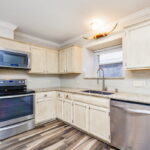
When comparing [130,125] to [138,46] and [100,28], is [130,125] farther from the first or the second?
[100,28]

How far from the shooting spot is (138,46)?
173cm

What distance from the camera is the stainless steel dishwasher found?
140cm

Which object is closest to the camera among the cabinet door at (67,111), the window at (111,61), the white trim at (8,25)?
the white trim at (8,25)

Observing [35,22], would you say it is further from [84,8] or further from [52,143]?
[52,143]

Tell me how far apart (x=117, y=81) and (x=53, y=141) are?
5.87 ft

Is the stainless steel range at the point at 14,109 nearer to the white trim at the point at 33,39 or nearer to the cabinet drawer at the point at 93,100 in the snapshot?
the cabinet drawer at the point at 93,100

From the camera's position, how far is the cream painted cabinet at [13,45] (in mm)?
2248

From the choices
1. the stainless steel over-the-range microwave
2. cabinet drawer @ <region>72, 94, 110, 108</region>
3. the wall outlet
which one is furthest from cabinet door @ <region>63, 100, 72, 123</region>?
the wall outlet

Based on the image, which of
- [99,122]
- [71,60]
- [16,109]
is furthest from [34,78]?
[99,122]

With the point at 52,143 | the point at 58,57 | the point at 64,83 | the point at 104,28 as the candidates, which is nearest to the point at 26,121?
the point at 52,143

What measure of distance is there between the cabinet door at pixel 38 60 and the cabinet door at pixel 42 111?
87 cm

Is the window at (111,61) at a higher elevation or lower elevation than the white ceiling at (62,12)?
lower

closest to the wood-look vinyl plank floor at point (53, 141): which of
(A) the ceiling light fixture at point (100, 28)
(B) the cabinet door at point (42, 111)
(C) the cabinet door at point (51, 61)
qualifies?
(B) the cabinet door at point (42, 111)

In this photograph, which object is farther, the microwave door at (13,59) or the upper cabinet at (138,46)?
the microwave door at (13,59)
